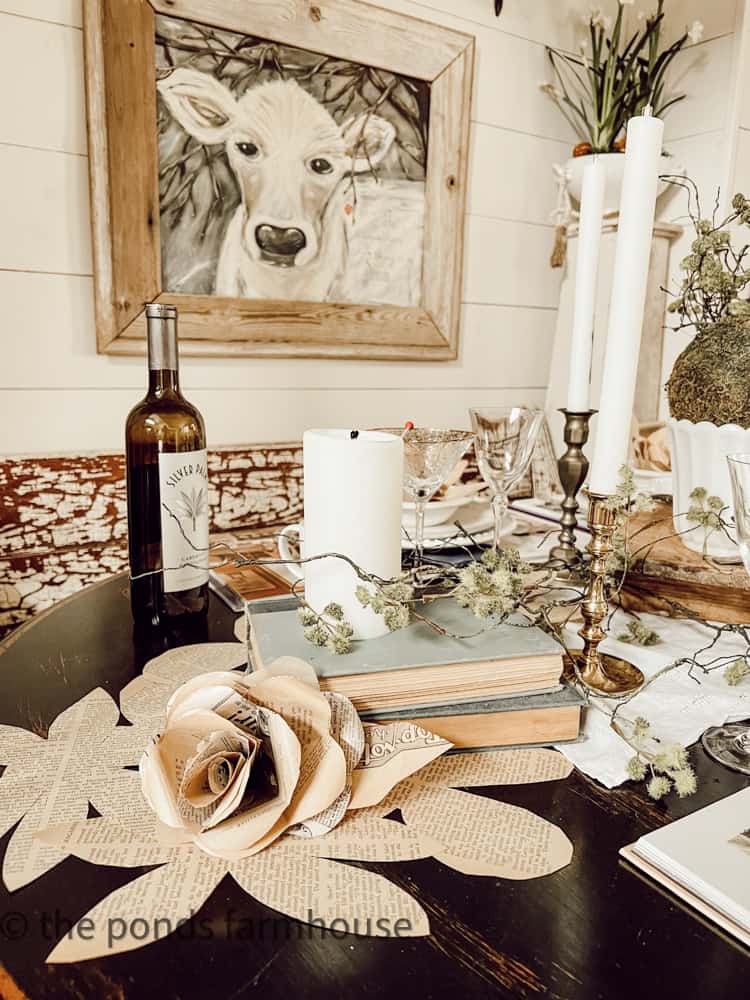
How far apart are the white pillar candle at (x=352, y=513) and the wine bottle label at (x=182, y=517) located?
243 millimetres

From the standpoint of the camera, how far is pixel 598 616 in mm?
661

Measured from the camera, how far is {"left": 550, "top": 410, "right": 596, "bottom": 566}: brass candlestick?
2.96 feet

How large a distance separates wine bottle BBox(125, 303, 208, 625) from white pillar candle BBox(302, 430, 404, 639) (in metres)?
0.25

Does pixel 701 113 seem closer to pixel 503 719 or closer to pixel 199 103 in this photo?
pixel 199 103

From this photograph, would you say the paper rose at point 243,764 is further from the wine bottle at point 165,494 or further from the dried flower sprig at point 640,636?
the dried flower sprig at point 640,636

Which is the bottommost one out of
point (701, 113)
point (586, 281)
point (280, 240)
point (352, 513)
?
point (352, 513)

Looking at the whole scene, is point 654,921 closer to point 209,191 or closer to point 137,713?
point 137,713

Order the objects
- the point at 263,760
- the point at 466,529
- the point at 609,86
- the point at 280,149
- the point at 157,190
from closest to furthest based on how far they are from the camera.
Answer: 1. the point at 263,760
2. the point at 466,529
3. the point at 157,190
4. the point at 280,149
5. the point at 609,86

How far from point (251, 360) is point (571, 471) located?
0.80 m

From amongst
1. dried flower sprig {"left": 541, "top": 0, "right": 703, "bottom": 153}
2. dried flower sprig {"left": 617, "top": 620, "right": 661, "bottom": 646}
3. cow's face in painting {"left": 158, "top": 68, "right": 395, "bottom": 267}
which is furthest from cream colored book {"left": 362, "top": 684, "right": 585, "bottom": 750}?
dried flower sprig {"left": 541, "top": 0, "right": 703, "bottom": 153}

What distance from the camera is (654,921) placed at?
0.41 metres

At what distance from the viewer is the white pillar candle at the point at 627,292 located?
568 millimetres

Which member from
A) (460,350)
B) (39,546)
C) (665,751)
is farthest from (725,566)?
(39,546)

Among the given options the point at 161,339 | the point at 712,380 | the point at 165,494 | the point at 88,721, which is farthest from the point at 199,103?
the point at 88,721
